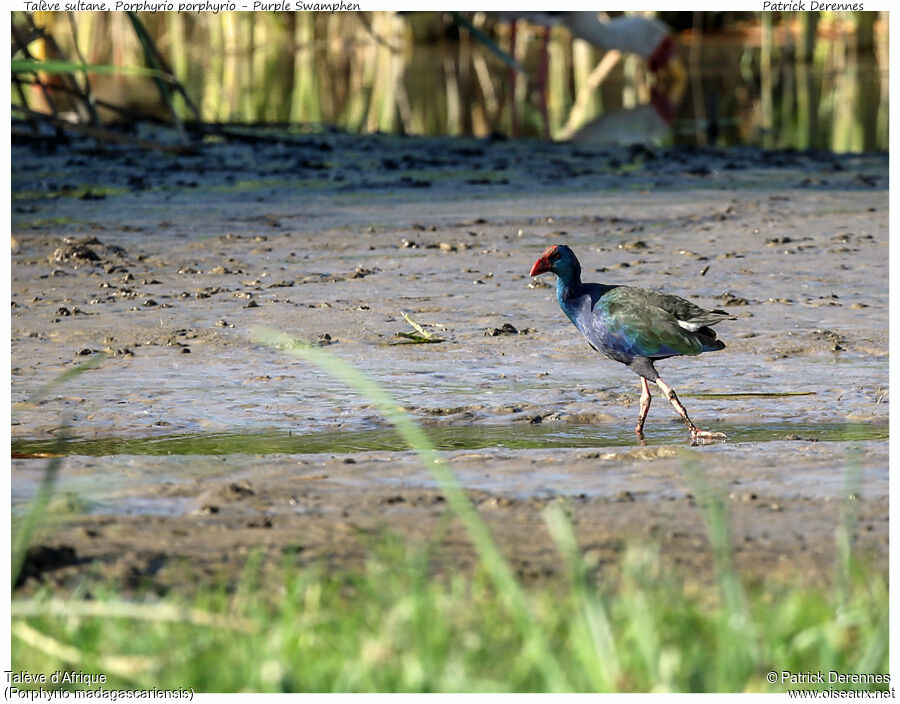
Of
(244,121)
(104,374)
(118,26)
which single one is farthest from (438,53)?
(104,374)

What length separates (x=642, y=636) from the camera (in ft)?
8.93

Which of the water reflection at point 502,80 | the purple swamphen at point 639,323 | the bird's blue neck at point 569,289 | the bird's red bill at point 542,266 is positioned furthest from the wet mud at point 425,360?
the water reflection at point 502,80

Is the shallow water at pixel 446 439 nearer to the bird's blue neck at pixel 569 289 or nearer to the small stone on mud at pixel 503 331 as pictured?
the bird's blue neck at pixel 569 289

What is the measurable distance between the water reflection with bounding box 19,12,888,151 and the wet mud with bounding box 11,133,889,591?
1567 millimetres

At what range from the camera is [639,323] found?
527 cm

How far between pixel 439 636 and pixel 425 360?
11.3 feet

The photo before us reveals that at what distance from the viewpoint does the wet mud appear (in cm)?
395

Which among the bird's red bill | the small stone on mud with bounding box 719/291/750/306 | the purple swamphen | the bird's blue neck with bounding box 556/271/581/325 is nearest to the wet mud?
the small stone on mud with bounding box 719/291/750/306

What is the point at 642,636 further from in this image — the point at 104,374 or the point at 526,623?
the point at 104,374

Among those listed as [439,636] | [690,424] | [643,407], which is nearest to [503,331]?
[643,407]

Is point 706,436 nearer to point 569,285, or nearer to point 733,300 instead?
point 569,285

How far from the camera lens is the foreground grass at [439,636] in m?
2.81

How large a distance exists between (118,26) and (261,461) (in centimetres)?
2080

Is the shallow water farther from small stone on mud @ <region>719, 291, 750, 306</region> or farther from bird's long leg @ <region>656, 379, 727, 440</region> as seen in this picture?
small stone on mud @ <region>719, 291, 750, 306</region>
